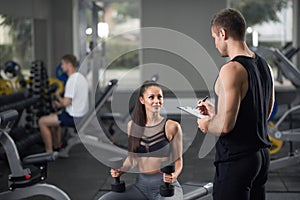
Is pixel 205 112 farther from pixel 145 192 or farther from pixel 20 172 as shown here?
pixel 20 172

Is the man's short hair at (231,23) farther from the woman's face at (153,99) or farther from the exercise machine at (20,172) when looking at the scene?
the exercise machine at (20,172)

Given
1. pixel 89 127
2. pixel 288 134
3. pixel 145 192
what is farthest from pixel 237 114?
pixel 89 127

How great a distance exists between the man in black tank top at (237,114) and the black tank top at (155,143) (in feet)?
1.28

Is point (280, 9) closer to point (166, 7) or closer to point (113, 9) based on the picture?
point (166, 7)

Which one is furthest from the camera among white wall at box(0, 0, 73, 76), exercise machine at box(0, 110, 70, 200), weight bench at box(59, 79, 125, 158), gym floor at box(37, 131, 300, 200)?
white wall at box(0, 0, 73, 76)

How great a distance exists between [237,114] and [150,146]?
1.76 ft

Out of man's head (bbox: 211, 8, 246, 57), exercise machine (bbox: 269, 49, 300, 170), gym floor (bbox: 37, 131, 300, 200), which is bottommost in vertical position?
gym floor (bbox: 37, 131, 300, 200)

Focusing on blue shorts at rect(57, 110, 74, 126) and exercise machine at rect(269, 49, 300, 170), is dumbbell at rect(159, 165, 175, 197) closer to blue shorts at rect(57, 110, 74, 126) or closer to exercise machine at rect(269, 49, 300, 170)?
exercise machine at rect(269, 49, 300, 170)

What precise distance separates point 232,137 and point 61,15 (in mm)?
5202

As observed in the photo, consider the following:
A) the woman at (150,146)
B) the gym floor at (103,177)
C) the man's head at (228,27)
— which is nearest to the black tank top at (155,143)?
the woman at (150,146)

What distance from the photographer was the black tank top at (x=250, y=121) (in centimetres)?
143

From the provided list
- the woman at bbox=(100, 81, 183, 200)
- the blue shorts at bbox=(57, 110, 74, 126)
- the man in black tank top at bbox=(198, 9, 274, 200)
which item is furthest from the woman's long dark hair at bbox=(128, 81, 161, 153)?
the blue shorts at bbox=(57, 110, 74, 126)

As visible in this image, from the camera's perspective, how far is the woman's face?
189 centimetres

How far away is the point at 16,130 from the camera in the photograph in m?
3.95
